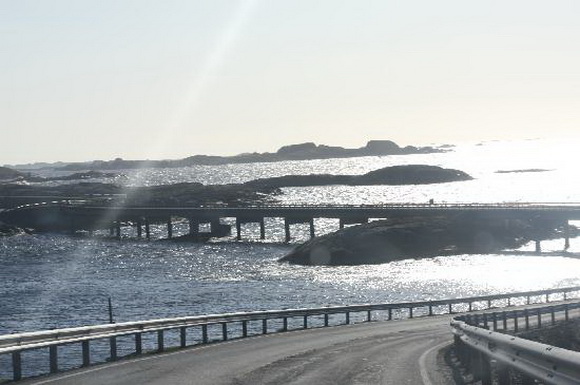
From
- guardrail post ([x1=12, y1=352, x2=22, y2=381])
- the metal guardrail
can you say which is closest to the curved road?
guardrail post ([x1=12, y1=352, x2=22, y2=381])

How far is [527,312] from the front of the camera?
33094mm

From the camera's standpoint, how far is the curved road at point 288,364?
16.9m

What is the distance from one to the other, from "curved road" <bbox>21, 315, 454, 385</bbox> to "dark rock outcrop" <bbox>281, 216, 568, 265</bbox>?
61.5m

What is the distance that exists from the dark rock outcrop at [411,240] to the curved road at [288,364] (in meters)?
61.5

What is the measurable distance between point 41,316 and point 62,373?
36.8m

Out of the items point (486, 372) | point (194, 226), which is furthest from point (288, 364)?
point (194, 226)

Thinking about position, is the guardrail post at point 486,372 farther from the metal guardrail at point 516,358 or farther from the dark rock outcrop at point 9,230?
the dark rock outcrop at point 9,230

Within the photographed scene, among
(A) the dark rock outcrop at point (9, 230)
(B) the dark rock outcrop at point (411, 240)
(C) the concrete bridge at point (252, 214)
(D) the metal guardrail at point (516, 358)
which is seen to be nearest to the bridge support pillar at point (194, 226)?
(C) the concrete bridge at point (252, 214)

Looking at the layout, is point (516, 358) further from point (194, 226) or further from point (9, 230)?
point (9, 230)

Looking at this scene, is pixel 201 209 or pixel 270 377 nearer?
pixel 270 377

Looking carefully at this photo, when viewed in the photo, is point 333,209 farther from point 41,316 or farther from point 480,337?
point 480,337

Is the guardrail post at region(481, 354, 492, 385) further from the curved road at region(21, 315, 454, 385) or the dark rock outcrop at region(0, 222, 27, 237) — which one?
the dark rock outcrop at region(0, 222, 27, 237)

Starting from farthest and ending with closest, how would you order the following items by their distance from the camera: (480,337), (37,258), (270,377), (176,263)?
(37,258), (176,263), (270,377), (480,337)

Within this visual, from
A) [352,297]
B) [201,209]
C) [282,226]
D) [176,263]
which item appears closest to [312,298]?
[352,297]
